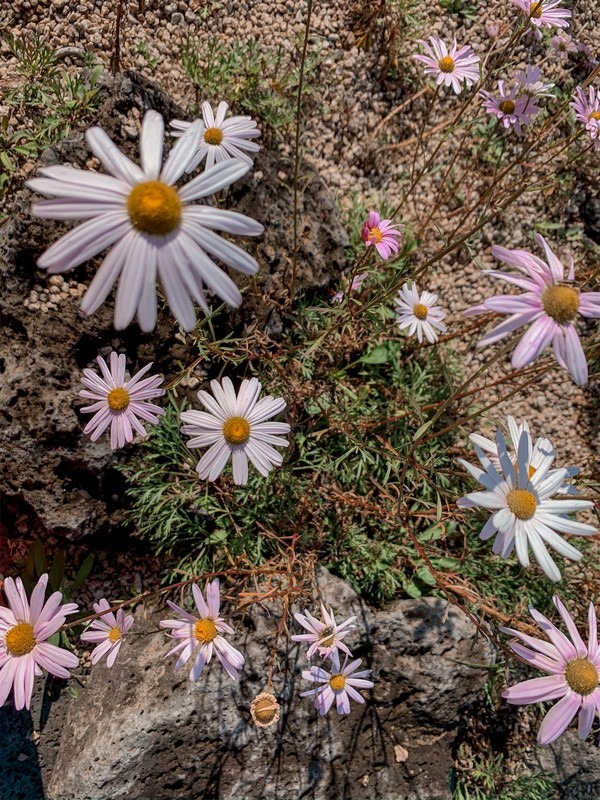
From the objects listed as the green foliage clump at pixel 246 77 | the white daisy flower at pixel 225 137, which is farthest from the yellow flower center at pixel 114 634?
the green foliage clump at pixel 246 77

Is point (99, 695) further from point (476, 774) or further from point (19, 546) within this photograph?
point (476, 774)

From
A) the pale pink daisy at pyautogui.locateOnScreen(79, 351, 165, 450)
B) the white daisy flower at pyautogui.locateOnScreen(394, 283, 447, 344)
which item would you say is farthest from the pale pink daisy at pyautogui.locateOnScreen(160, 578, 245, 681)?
the white daisy flower at pyautogui.locateOnScreen(394, 283, 447, 344)

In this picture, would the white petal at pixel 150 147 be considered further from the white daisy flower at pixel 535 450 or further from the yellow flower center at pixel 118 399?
the white daisy flower at pixel 535 450

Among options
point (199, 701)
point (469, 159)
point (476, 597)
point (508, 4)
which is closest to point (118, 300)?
point (476, 597)

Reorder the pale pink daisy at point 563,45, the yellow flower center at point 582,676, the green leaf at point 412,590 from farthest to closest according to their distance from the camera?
1. the pale pink daisy at point 563,45
2. the green leaf at point 412,590
3. the yellow flower center at point 582,676

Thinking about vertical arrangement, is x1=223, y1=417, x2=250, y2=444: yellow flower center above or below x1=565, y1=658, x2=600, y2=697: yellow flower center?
above

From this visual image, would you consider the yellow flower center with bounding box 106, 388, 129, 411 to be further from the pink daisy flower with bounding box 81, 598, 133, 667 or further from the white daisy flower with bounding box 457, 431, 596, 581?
the white daisy flower with bounding box 457, 431, 596, 581
